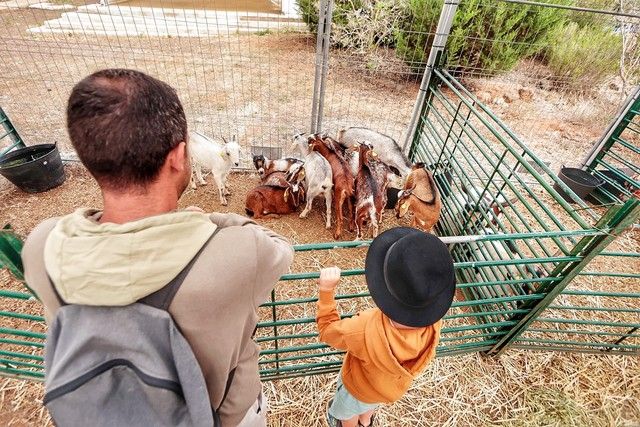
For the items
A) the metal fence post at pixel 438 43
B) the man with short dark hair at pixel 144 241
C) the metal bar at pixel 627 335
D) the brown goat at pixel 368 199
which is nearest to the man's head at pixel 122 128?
the man with short dark hair at pixel 144 241

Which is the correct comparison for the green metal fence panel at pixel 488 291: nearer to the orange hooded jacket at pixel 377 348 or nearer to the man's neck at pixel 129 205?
the orange hooded jacket at pixel 377 348

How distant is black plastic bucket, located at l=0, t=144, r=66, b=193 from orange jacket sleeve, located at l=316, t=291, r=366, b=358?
197 inches

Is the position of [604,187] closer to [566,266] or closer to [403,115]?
[403,115]

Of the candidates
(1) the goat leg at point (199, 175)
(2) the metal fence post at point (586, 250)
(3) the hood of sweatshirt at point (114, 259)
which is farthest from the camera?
(1) the goat leg at point (199, 175)

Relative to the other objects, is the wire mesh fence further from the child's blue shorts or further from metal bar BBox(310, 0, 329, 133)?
the child's blue shorts

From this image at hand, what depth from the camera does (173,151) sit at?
41.5 inches

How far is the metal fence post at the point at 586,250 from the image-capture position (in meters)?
1.90

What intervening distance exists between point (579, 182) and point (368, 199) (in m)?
3.98

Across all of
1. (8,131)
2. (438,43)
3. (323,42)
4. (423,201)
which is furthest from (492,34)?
(8,131)

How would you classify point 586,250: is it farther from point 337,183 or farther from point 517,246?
point 337,183

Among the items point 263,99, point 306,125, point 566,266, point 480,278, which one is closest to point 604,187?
point 480,278

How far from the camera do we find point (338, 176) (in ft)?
15.8

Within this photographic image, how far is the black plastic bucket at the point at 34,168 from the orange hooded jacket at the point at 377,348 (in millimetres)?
5083

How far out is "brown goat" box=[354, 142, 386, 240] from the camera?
4480 millimetres
